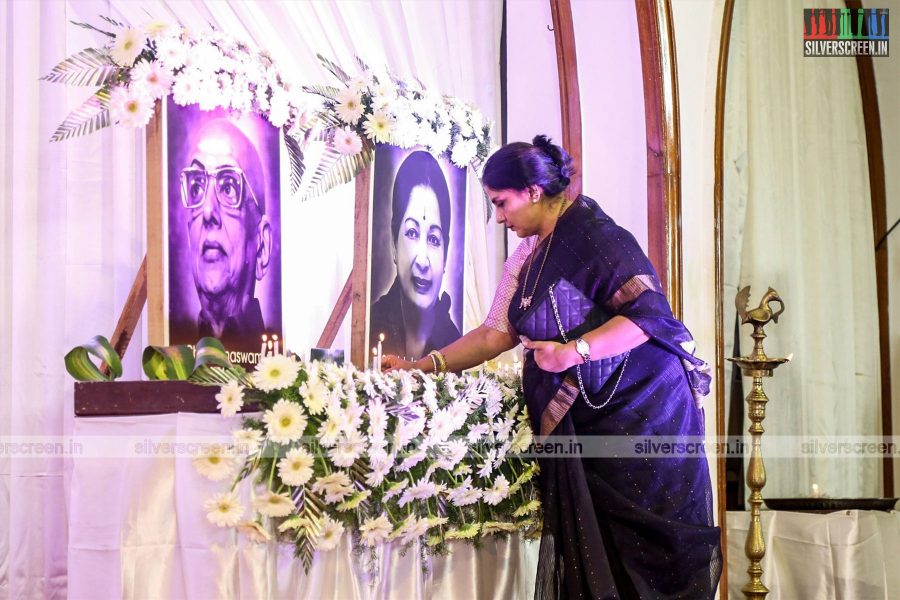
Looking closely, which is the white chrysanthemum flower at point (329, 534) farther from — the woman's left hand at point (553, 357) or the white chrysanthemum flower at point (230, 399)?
the woman's left hand at point (553, 357)

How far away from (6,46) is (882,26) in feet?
12.5

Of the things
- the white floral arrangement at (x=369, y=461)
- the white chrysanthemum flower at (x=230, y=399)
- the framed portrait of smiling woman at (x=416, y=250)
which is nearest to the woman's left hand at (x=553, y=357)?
the white floral arrangement at (x=369, y=461)

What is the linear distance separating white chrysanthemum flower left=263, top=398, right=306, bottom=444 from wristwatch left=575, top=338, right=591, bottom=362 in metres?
0.71

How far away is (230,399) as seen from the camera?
2041 millimetres

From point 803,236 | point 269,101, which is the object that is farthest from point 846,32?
point 269,101

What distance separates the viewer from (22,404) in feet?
11.0

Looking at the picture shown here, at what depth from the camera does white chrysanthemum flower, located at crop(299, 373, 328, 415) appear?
208 cm

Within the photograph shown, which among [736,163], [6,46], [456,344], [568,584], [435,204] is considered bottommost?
[568,584]

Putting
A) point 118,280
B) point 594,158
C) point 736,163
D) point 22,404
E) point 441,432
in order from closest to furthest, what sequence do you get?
1. point 441,432
2. point 22,404
3. point 118,280
4. point 594,158
5. point 736,163

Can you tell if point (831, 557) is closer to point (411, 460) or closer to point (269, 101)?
point (411, 460)

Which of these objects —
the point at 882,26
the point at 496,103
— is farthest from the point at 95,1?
the point at 882,26

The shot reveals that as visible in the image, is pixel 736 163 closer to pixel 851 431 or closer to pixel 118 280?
pixel 851 431

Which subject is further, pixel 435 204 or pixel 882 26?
pixel 882 26

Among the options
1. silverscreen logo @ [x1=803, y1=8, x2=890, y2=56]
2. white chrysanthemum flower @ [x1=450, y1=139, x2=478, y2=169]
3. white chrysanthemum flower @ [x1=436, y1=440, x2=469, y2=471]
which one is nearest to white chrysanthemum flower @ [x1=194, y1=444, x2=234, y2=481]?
white chrysanthemum flower @ [x1=436, y1=440, x2=469, y2=471]
